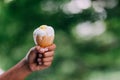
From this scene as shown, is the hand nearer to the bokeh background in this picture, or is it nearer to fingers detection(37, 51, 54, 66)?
fingers detection(37, 51, 54, 66)

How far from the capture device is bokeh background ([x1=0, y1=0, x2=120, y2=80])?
3404 millimetres

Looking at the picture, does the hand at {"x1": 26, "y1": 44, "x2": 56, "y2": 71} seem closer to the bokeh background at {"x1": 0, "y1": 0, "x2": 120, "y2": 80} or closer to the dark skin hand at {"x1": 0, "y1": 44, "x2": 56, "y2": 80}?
the dark skin hand at {"x1": 0, "y1": 44, "x2": 56, "y2": 80}

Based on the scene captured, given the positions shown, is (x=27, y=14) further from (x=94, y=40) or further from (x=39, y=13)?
(x=94, y=40)

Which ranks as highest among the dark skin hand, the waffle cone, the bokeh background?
the waffle cone

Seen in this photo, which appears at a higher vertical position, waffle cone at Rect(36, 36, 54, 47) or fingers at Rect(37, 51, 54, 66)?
waffle cone at Rect(36, 36, 54, 47)

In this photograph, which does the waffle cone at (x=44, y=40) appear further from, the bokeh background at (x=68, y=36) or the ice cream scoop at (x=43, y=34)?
the bokeh background at (x=68, y=36)

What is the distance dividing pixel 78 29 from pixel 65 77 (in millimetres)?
407

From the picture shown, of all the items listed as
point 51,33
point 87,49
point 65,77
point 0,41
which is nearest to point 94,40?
point 87,49

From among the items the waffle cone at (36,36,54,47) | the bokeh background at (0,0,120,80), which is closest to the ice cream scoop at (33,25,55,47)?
the waffle cone at (36,36,54,47)

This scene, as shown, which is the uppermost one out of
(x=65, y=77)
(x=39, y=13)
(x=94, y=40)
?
(x=39, y=13)

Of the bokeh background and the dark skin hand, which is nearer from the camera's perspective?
the dark skin hand

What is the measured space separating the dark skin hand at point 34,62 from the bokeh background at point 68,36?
90.5 inches

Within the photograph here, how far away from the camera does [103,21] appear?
11.7 feet

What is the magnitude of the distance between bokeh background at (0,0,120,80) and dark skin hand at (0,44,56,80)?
2.30 m
